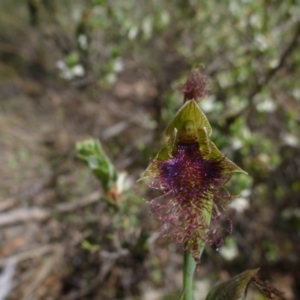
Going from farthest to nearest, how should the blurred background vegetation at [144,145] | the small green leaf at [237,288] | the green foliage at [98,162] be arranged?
the blurred background vegetation at [144,145] < the green foliage at [98,162] < the small green leaf at [237,288]

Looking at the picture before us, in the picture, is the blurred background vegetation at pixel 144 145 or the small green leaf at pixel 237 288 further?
the blurred background vegetation at pixel 144 145

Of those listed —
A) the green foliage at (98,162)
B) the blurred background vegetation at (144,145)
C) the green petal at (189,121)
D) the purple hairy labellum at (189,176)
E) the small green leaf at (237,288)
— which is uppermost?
the blurred background vegetation at (144,145)

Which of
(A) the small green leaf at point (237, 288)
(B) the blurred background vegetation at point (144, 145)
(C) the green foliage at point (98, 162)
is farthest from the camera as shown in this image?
(B) the blurred background vegetation at point (144, 145)

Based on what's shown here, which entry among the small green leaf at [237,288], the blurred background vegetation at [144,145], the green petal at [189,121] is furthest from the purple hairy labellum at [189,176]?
the blurred background vegetation at [144,145]

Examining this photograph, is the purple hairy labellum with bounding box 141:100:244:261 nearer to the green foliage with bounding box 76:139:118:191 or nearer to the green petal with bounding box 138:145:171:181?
the green petal with bounding box 138:145:171:181

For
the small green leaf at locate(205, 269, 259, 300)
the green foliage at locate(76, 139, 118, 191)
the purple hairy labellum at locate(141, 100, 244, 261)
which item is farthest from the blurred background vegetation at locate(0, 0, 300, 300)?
the small green leaf at locate(205, 269, 259, 300)

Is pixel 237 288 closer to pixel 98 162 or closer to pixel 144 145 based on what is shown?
pixel 98 162

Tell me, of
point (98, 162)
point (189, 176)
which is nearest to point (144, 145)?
point (98, 162)

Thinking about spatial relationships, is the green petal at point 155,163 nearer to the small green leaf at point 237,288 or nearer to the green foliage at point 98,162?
the small green leaf at point 237,288
